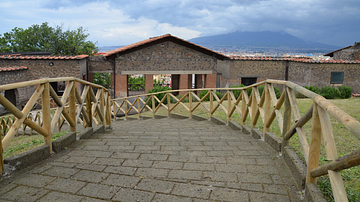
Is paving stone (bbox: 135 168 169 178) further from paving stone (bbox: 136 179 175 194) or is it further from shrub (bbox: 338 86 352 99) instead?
shrub (bbox: 338 86 352 99)

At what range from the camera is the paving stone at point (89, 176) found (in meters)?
2.65

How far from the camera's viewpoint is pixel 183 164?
3148 mm

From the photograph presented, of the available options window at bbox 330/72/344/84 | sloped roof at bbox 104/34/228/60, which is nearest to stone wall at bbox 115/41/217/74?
sloped roof at bbox 104/34/228/60

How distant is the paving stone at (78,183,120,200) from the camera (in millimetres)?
2334

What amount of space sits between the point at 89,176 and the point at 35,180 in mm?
492

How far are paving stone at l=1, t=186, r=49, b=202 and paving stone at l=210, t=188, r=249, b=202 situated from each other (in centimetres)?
149

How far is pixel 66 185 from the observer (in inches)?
98.2

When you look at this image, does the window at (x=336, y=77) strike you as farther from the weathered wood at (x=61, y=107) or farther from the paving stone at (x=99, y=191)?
the paving stone at (x=99, y=191)

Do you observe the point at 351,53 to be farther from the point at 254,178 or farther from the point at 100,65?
the point at 254,178

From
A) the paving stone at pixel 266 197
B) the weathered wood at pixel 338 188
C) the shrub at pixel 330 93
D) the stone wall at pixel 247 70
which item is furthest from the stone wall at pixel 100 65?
the weathered wood at pixel 338 188

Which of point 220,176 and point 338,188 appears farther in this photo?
point 220,176

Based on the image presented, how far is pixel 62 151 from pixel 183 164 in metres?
1.70

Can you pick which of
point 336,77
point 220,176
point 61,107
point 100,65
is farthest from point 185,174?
point 336,77

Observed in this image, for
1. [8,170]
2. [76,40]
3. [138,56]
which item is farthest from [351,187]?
[76,40]
